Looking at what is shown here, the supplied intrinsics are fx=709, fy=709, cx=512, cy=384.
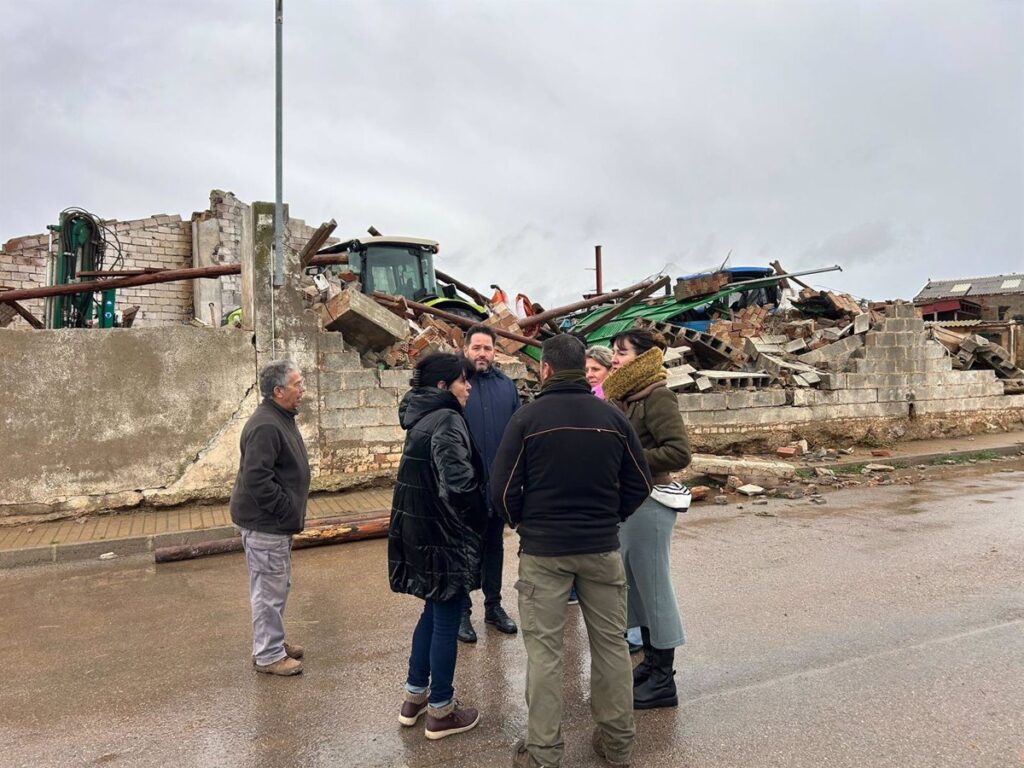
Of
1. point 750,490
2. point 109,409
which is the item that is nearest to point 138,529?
point 109,409

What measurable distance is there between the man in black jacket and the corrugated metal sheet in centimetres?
4344

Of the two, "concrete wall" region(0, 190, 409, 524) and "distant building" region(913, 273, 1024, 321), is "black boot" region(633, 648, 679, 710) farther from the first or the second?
"distant building" region(913, 273, 1024, 321)

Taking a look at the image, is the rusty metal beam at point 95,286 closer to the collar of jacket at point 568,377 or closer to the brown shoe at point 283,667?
the brown shoe at point 283,667

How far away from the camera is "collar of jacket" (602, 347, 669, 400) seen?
3670mm

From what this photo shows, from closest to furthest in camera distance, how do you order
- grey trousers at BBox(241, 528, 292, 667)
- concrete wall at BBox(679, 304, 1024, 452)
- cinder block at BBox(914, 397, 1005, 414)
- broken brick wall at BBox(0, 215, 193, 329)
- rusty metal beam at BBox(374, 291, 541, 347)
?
1. grey trousers at BBox(241, 528, 292, 667)
2. rusty metal beam at BBox(374, 291, 541, 347)
3. concrete wall at BBox(679, 304, 1024, 452)
4. cinder block at BBox(914, 397, 1005, 414)
5. broken brick wall at BBox(0, 215, 193, 329)

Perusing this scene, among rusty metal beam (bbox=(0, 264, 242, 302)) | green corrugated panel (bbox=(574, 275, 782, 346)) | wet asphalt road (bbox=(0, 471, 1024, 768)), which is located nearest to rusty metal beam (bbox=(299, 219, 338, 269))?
rusty metal beam (bbox=(0, 264, 242, 302))

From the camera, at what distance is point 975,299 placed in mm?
39812

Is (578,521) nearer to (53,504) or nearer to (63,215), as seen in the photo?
(53,504)

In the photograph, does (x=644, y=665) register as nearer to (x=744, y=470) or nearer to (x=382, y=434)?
(x=382, y=434)

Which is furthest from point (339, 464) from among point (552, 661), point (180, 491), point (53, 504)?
point (552, 661)

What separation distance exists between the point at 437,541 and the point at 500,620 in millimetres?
1533

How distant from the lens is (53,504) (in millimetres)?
7242

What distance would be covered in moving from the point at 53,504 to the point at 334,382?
3.10 metres

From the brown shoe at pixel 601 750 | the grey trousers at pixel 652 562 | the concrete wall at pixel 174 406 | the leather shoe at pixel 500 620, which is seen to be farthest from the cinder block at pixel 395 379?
the brown shoe at pixel 601 750
